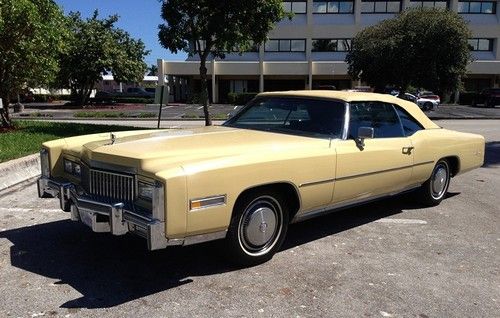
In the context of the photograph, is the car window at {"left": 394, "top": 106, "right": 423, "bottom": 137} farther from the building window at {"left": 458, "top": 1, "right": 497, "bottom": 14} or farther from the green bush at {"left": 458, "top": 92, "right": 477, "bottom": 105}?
the building window at {"left": 458, "top": 1, "right": 497, "bottom": 14}

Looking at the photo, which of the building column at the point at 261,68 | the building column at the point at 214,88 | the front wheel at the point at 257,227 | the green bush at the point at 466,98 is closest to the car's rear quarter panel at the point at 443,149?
the front wheel at the point at 257,227

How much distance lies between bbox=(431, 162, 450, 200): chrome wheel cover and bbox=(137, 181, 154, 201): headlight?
4056 millimetres

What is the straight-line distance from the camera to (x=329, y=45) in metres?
47.7

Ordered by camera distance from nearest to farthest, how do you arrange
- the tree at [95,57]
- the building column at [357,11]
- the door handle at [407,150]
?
the door handle at [407,150] < the tree at [95,57] < the building column at [357,11]

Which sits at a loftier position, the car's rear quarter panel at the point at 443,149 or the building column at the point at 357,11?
the building column at the point at 357,11

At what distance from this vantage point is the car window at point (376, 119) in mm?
5000

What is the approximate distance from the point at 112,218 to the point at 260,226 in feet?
4.15

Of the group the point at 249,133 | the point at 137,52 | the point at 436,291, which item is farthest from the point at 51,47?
the point at 137,52

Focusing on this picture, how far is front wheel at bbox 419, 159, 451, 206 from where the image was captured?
20.3 ft

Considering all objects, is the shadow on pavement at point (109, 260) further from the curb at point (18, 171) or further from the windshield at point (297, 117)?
the curb at point (18, 171)

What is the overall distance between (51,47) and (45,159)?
8.22 meters

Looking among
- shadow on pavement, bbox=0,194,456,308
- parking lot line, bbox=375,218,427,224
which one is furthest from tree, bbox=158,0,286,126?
shadow on pavement, bbox=0,194,456,308

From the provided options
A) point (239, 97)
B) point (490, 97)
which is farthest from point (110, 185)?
point (490, 97)

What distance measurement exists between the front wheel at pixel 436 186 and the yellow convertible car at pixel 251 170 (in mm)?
199
